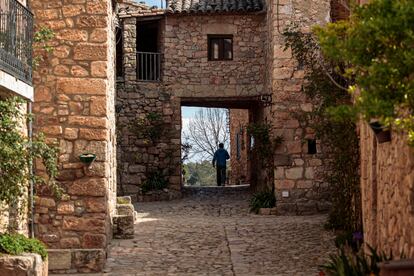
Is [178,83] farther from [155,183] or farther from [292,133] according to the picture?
[292,133]

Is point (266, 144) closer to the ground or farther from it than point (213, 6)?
closer to the ground

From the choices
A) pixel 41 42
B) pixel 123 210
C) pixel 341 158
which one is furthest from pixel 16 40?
pixel 341 158

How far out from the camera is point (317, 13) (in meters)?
17.4

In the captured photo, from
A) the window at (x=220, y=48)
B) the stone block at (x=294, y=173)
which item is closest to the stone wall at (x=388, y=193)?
the stone block at (x=294, y=173)

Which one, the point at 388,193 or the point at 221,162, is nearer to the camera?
the point at 388,193

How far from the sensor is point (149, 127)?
20000mm

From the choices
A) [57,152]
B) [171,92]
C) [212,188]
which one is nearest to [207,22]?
[171,92]

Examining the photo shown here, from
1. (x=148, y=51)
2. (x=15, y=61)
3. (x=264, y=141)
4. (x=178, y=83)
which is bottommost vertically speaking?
(x=264, y=141)

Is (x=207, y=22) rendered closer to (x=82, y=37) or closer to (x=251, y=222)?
(x=251, y=222)

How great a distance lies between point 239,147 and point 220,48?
7171mm

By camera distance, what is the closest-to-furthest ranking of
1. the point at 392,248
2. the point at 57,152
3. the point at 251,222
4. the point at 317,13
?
the point at 392,248
the point at 57,152
the point at 251,222
the point at 317,13

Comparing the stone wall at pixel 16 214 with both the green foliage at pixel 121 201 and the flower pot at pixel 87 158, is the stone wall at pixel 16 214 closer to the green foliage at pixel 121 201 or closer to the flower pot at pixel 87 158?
the flower pot at pixel 87 158

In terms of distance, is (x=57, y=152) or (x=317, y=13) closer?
(x=57, y=152)

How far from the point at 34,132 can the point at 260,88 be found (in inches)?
393
